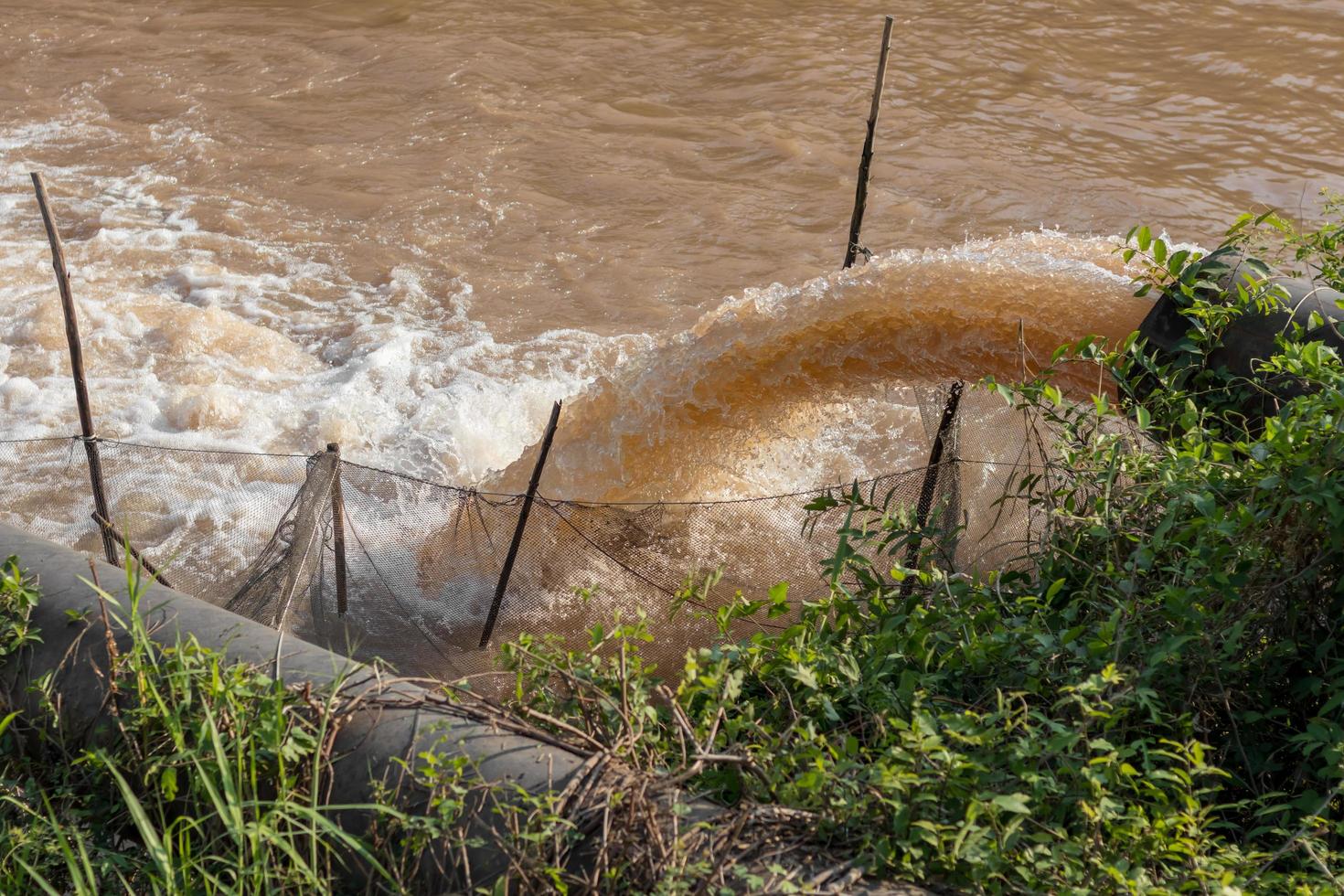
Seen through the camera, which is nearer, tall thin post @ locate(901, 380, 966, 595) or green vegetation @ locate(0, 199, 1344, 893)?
green vegetation @ locate(0, 199, 1344, 893)

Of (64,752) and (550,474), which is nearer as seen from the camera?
(64,752)

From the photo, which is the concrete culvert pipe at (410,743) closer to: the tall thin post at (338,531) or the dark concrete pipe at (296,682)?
the dark concrete pipe at (296,682)

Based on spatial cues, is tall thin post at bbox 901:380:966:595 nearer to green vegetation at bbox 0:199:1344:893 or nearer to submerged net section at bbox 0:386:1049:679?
submerged net section at bbox 0:386:1049:679

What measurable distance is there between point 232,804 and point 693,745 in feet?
3.17

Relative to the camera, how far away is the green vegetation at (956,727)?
7.66 ft

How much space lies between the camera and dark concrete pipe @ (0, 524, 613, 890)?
2.48 meters

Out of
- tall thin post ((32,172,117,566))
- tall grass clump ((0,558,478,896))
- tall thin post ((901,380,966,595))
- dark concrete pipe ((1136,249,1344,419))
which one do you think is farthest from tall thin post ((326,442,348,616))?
dark concrete pipe ((1136,249,1344,419))

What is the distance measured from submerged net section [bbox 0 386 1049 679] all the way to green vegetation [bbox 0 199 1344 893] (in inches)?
37.0

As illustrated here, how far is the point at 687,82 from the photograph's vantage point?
1086 centimetres

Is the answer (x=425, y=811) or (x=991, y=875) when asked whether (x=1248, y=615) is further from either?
(x=425, y=811)

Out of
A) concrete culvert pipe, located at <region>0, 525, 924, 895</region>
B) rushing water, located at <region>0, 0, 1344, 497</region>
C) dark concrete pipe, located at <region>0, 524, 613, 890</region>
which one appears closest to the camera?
concrete culvert pipe, located at <region>0, 525, 924, 895</region>

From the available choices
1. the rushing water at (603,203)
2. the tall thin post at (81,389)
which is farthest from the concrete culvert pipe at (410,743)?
the rushing water at (603,203)

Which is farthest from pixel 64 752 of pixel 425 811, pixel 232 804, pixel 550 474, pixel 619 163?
pixel 619 163

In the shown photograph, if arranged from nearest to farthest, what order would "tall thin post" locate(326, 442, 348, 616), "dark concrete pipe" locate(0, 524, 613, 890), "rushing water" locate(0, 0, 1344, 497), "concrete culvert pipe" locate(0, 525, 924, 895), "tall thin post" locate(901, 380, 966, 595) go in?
"concrete culvert pipe" locate(0, 525, 924, 895) → "dark concrete pipe" locate(0, 524, 613, 890) → "tall thin post" locate(901, 380, 966, 595) → "tall thin post" locate(326, 442, 348, 616) → "rushing water" locate(0, 0, 1344, 497)
